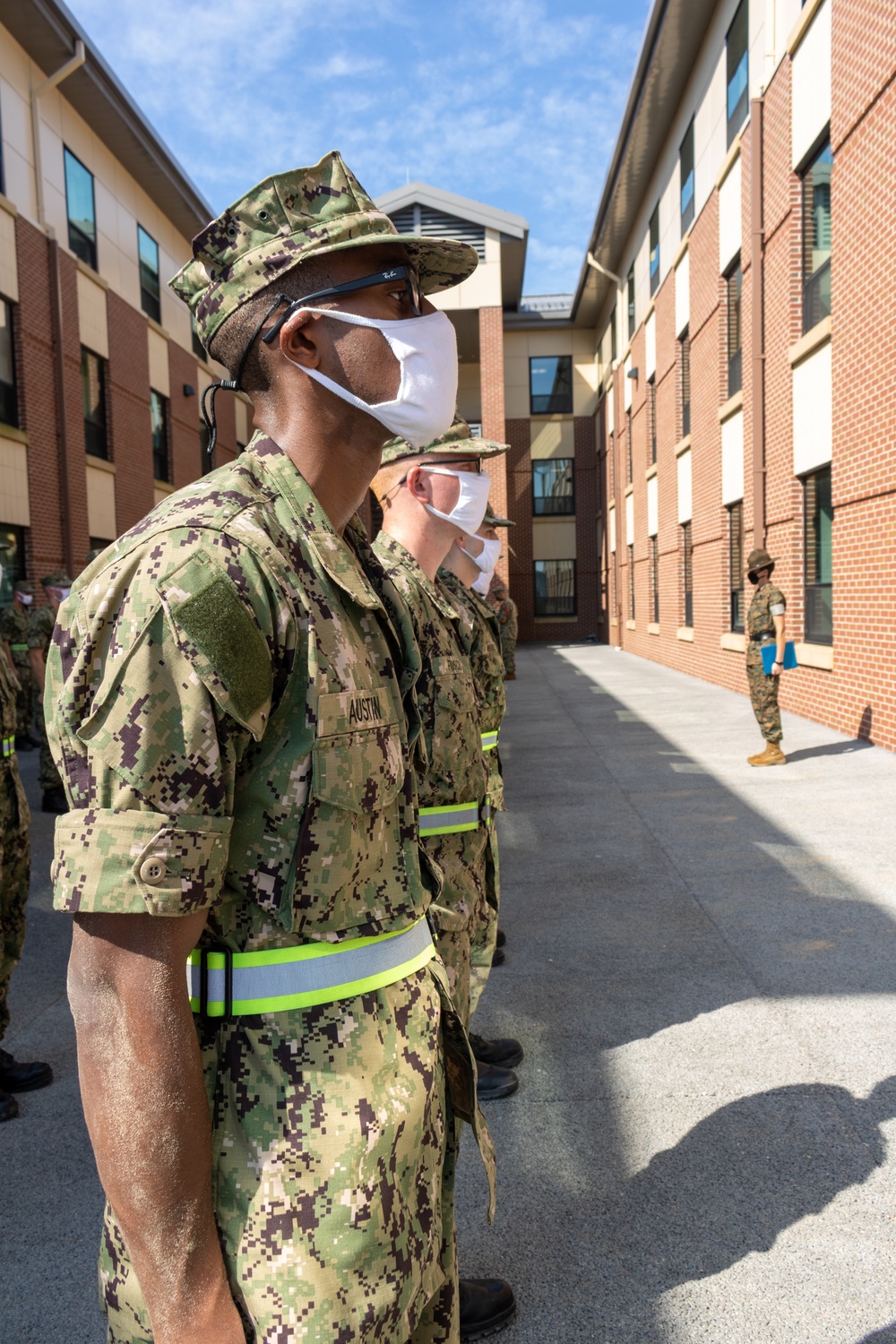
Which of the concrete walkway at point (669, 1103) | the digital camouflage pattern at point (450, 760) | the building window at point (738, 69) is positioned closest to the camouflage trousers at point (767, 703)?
the concrete walkway at point (669, 1103)

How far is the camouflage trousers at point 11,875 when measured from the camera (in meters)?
3.73

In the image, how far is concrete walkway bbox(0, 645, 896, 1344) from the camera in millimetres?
2428

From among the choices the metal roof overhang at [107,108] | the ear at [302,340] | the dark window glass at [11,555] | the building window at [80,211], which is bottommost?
the ear at [302,340]

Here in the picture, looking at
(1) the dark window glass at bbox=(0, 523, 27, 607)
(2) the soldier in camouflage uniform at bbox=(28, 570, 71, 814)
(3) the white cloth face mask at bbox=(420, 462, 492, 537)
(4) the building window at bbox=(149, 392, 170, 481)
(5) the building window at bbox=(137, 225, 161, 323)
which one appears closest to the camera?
(3) the white cloth face mask at bbox=(420, 462, 492, 537)

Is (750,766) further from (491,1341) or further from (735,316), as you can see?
(735,316)

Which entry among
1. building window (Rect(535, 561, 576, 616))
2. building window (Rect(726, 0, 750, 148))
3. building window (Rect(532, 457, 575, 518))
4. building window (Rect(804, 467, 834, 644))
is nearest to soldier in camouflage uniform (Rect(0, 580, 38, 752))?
building window (Rect(804, 467, 834, 644))

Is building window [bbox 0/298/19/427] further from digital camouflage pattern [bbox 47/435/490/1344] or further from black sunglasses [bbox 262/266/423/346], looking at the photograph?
digital camouflage pattern [bbox 47/435/490/1344]

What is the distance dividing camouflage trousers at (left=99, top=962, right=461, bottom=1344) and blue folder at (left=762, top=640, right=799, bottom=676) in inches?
327

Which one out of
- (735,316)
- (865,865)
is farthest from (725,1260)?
(735,316)

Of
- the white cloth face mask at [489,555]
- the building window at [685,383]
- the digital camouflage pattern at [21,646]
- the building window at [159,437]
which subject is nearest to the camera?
the white cloth face mask at [489,555]

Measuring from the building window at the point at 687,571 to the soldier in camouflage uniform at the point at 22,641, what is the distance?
11.9m

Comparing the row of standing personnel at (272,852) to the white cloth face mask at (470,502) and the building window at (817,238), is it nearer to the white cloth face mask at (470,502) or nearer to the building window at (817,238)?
the white cloth face mask at (470,502)

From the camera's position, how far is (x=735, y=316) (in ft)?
48.3

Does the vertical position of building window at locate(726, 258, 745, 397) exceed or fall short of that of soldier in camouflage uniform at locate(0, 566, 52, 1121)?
it exceeds it
